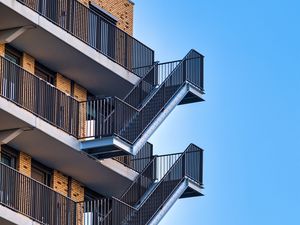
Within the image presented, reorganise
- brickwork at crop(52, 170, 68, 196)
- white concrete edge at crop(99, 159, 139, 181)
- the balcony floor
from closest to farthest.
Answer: the balcony floor → brickwork at crop(52, 170, 68, 196) → white concrete edge at crop(99, 159, 139, 181)

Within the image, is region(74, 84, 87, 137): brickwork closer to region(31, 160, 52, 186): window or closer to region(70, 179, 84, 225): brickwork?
region(31, 160, 52, 186): window

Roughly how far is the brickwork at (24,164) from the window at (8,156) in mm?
161

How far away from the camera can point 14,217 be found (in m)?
64.9

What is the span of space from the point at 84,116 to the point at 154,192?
3077 mm

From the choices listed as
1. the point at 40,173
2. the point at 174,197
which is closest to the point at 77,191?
the point at 40,173

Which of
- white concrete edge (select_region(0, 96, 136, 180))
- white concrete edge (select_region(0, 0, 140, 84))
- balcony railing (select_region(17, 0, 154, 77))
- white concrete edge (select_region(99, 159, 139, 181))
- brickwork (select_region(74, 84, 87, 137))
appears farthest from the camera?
white concrete edge (select_region(99, 159, 139, 181))

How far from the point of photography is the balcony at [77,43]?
2655 inches

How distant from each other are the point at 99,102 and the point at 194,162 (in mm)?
3484

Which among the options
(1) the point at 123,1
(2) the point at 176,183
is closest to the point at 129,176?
(2) the point at 176,183

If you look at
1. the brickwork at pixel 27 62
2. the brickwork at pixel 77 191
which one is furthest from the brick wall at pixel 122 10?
the brickwork at pixel 77 191

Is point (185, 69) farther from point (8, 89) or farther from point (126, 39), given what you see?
point (8, 89)

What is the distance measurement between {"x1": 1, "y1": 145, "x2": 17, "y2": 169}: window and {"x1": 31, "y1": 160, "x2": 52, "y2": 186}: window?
3.14 feet

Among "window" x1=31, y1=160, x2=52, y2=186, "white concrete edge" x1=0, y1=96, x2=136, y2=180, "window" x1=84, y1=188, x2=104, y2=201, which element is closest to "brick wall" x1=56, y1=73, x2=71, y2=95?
"white concrete edge" x1=0, y1=96, x2=136, y2=180

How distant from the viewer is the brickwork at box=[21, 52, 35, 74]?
69.0 meters
